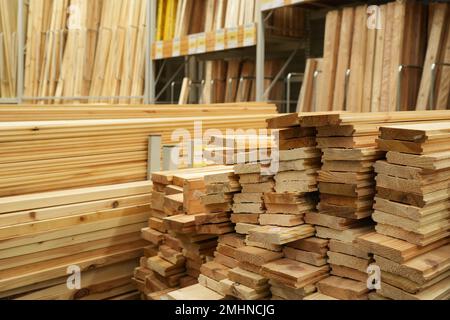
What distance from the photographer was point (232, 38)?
3.66 meters

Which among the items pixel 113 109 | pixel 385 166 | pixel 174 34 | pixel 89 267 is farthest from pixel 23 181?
pixel 174 34

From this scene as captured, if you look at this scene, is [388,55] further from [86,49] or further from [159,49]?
[86,49]

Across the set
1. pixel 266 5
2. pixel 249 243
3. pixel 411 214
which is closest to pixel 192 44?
pixel 266 5

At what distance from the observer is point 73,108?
8.82ft

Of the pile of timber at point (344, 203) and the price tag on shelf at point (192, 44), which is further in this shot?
the price tag on shelf at point (192, 44)

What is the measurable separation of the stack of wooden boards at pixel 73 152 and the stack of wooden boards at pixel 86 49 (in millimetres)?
2472

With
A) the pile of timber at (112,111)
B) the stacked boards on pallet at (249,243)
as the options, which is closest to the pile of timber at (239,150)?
the stacked boards on pallet at (249,243)

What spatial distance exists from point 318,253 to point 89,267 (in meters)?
1.09

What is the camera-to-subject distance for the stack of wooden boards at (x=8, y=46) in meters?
6.41

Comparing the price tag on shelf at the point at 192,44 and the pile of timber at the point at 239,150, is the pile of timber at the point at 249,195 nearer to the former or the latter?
the pile of timber at the point at 239,150

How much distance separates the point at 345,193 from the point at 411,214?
22 centimetres

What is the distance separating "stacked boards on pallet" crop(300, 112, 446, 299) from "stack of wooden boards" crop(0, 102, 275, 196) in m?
1.03

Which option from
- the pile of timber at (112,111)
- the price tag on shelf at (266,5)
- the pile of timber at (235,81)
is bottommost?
the pile of timber at (112,111)
